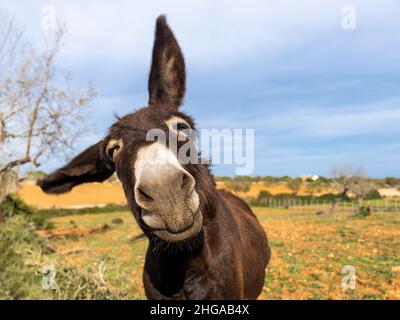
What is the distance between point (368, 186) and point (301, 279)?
112 feet

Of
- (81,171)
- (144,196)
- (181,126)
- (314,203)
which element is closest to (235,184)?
(314,203)

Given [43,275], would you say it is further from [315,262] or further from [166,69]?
[315,262]

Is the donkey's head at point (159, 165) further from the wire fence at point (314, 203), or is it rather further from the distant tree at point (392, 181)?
the distant tree at point (392, 181)

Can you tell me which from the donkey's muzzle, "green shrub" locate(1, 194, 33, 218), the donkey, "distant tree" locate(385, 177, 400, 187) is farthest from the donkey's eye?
"distant tree" locate(385, 177, 400, 187)

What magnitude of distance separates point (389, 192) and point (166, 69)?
44.1 metres

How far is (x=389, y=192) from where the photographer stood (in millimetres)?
41406

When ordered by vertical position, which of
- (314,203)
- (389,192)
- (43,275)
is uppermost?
(43,275)

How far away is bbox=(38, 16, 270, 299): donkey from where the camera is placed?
224 cm

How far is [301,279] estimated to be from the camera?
1110cm

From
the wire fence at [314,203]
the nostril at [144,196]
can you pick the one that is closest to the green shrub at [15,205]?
the nostril at [144,196]

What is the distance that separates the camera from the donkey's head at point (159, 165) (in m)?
2.23

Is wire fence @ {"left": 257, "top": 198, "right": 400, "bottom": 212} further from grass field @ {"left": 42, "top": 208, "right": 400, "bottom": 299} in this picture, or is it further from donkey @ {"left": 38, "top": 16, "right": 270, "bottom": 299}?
donkey @ {"left": 38, "top": 16, "right": 270, "bottom": 299}
